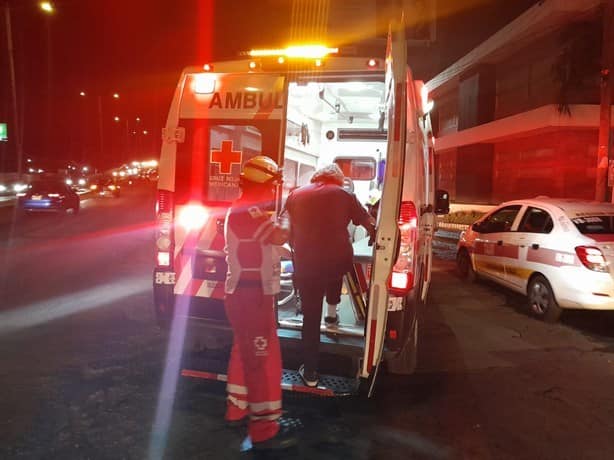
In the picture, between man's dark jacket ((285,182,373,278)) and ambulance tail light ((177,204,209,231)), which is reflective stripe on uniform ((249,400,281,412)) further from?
ambulance tail light ((177,204,209,231))

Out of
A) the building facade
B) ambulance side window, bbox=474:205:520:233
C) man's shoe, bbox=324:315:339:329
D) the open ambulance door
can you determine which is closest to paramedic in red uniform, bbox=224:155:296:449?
the open ambulance door

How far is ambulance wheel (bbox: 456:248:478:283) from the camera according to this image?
10031 mm

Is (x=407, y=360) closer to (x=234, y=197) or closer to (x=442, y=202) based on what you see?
(x=234, y=197)

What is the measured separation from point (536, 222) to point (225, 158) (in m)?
4.93

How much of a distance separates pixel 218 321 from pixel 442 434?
2.01m

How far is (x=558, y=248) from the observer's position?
7.10 meters

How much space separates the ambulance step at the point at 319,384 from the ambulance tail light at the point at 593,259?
3.90 m

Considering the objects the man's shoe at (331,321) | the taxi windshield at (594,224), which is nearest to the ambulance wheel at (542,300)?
the taxi windshield at (594,224)

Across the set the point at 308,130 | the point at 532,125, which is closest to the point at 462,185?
the point at 532,125

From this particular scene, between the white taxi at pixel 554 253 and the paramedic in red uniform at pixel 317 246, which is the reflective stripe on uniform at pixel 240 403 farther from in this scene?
the white taxi at pixel 554 253

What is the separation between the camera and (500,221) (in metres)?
9.05

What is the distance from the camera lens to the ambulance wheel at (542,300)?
7266 mm

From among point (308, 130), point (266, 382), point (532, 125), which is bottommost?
point (266, 382)

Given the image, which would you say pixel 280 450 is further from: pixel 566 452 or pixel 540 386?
pixel 540 386
